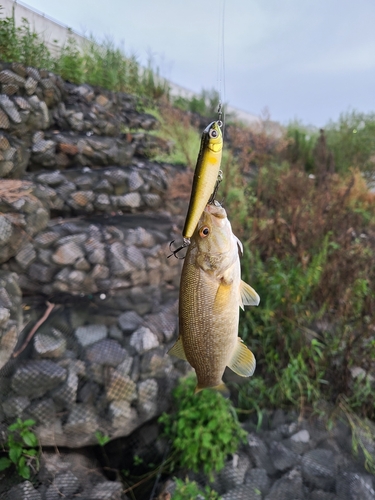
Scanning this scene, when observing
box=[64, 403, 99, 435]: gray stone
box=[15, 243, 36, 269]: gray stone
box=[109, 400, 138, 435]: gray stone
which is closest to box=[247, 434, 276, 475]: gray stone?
box=[109, 400, 138, 435]: gray stone

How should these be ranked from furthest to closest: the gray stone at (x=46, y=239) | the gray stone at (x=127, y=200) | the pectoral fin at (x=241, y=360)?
the gray stone at (x=127, y=200) → the gray stone at (x=46, y=239) → the pectoral fin at (x=241, y=360)

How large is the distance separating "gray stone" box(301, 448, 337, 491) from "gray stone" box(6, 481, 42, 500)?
173cm

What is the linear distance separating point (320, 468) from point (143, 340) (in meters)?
1.54

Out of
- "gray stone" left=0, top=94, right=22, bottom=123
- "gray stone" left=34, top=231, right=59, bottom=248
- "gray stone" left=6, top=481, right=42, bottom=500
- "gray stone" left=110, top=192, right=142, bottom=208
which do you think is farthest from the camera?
"gray stone" left=110, top=192, right=142, bottom=208

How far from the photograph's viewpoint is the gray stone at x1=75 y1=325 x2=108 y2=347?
252cm

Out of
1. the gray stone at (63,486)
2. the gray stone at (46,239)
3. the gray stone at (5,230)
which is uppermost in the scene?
the gray stone at (5,230)

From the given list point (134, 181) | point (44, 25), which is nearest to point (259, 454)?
point (134, 181)

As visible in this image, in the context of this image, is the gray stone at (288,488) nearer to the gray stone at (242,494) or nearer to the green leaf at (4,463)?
the gray stone at (242,494)

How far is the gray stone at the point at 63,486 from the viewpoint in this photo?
1997 millimetres

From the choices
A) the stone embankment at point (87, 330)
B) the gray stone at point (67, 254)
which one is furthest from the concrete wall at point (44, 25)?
the gray stone at point (67, 254)

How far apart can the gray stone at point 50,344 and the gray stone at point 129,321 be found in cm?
45

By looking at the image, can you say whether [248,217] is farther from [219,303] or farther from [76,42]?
[219,303]

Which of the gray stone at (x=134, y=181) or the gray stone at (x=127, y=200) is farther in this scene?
the gray stone at (x=134, y=181)

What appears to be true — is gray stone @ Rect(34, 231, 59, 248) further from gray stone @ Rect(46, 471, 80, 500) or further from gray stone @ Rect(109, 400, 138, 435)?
gray stone @ Rect(46, 471, 80, 500)
